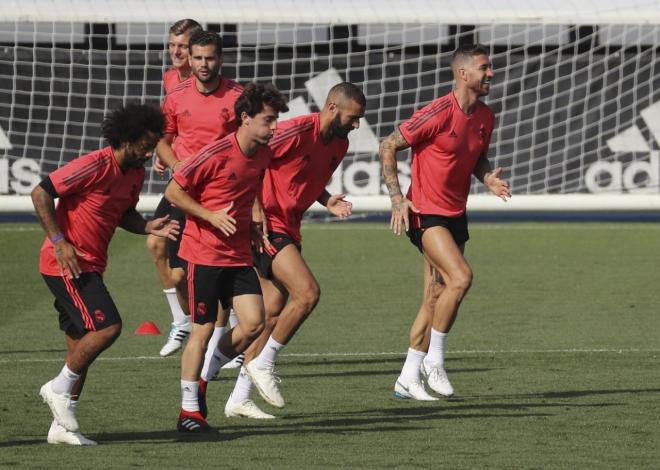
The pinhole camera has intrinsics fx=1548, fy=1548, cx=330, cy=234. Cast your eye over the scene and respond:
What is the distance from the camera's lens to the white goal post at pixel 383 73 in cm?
1636

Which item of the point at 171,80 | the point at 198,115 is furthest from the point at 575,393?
the point at 171,80

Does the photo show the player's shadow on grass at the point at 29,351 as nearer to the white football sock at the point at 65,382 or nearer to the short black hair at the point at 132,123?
the white football sock at the point at 65,382

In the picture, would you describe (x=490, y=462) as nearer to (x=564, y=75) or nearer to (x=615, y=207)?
(x=615, y=207)

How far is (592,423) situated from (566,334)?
4124 mm

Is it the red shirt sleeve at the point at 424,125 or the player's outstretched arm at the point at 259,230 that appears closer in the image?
the player's outstretched arm at the point at 259,230

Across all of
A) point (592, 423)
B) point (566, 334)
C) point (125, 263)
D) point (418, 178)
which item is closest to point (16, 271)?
point (125, 263)

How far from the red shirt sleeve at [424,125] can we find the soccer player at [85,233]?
214 centimetres

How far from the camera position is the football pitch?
710 centimetres

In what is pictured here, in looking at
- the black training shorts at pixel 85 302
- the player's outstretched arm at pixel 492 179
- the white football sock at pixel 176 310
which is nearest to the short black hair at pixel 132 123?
the black training shorts at pixel 85 302

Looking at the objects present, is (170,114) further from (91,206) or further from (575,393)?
(575,393)

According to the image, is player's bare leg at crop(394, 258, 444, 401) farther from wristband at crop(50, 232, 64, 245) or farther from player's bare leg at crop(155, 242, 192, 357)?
wristband at crop(50, 232, 64, 245)

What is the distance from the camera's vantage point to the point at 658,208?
51.1 ft

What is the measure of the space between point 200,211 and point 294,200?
1406mm

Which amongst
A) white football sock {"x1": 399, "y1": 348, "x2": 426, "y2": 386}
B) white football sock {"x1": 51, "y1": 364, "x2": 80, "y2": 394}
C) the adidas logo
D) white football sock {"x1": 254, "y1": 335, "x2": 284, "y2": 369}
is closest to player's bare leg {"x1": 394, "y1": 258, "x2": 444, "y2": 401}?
white football sock {"x1": 399, "y1": 348, "x2": 426, "y2": 386}
